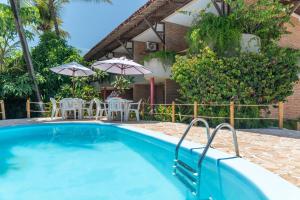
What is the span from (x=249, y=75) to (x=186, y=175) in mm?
6028

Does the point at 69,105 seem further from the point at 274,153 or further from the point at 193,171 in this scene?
the point at 274,153

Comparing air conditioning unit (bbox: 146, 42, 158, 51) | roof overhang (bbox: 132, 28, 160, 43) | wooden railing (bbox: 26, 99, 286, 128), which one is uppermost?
roof overhang (bbox: 132, 28, 160, 43)

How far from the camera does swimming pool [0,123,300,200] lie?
12.9ft

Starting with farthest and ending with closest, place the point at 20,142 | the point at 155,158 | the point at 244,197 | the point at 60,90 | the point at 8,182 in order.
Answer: the point at 60,90
the point at 20,142
the point at 155,158
the point at 8,182
the point at 244,197

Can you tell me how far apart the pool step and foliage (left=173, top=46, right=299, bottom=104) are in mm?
5223

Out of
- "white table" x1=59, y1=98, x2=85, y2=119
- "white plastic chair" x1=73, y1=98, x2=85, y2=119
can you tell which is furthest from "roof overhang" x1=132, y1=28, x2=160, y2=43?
"white table" x1=59, y1=98, x2=85, y2=119

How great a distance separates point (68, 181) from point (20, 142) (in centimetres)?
470

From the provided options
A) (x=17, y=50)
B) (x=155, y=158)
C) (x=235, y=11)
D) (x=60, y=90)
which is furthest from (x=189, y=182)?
(x=17, y=50)

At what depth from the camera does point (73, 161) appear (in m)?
6.67

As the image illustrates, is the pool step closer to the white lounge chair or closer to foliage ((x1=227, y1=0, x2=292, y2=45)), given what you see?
foliage ((x1=227, y1=0, x2=292, y2=45))

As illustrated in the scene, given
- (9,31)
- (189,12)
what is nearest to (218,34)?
(189,12)

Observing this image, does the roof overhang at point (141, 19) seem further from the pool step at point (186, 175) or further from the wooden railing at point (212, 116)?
the pool step at point (186, 175)

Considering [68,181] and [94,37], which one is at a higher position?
[94,37]

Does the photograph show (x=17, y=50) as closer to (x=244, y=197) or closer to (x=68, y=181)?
(x=68, y=181)
